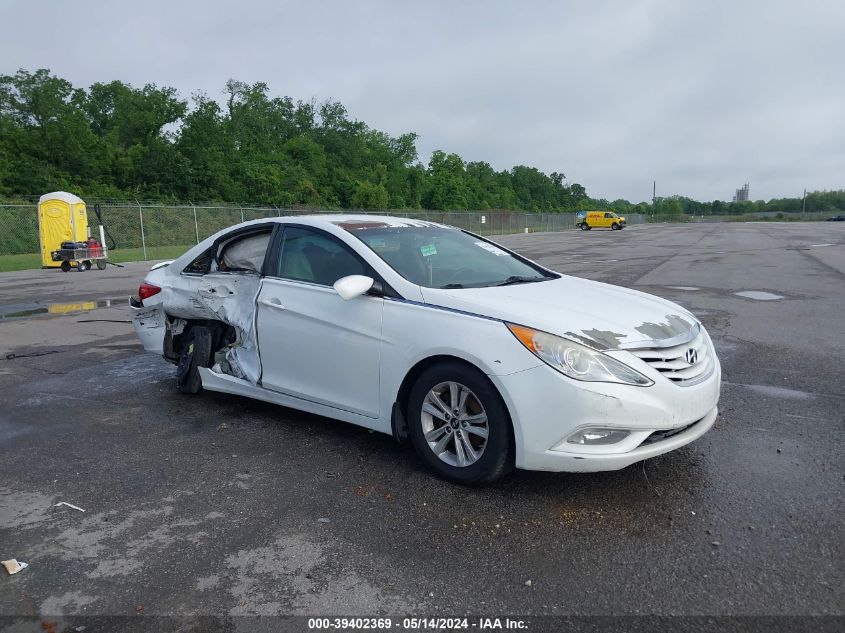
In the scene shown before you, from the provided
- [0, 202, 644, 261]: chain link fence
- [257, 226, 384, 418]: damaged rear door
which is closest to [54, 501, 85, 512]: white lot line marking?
[257, 226, 384, 418]: damaged rear door

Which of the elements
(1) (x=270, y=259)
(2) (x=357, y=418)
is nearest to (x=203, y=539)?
(2) (x=357, y=418)

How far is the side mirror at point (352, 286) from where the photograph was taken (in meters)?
3.96

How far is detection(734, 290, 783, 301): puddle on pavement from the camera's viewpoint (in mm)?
11031

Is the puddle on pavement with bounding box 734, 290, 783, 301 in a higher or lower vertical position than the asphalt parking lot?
higher

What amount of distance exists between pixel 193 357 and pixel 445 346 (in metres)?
2.65

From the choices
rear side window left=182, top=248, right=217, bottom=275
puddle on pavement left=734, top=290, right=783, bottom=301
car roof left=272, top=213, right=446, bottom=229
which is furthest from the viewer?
puddle on pavement left=734, top=290, right=783, bottom=301

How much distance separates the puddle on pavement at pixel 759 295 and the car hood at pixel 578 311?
7.84 m

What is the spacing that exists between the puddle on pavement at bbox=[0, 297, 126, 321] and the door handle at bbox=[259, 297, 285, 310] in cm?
764

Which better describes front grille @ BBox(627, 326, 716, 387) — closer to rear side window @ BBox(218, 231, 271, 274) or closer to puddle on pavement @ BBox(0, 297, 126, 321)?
rear side window @ BBox(218, 231, 271, 274)

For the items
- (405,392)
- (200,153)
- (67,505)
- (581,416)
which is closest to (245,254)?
(405,392)

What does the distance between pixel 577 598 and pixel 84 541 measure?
234 cm

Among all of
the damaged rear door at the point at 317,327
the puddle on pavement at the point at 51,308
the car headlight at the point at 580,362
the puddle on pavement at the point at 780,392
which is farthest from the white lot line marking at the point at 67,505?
the puddle on pavement at the point at 51,308

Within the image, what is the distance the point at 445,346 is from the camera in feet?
11.8

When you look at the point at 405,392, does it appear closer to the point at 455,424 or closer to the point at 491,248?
the point at 455,424
